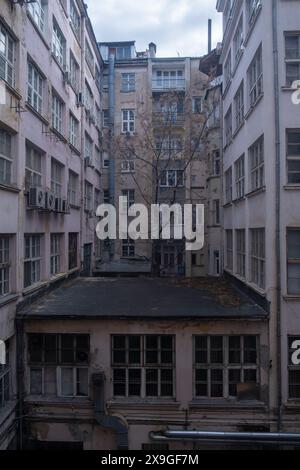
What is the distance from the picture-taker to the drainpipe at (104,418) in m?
10.5

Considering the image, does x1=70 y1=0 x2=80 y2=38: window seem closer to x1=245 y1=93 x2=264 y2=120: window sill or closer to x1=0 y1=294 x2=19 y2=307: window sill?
x1=245 y1=93 x2=264 y2=120: window sill

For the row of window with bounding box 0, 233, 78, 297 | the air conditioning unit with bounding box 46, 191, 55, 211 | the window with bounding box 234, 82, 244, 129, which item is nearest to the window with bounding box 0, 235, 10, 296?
the row of window with bounding box 0, 233, 78, 297

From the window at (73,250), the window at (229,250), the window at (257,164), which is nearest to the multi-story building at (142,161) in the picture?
the window at (73,250)

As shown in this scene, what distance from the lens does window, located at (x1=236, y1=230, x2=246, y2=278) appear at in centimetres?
1491

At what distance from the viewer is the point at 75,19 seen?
66.8ft

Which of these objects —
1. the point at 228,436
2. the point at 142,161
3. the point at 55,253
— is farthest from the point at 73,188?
the point at 228,436

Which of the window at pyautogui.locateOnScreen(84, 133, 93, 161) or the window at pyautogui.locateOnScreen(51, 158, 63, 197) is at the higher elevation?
the window at pyautogui.locateOnScreen(84, 133, 93, 161)

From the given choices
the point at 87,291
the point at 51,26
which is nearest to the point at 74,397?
the point at 87,291

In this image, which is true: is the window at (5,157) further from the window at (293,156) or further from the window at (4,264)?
the window at (293,156)

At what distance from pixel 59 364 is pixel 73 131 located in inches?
493

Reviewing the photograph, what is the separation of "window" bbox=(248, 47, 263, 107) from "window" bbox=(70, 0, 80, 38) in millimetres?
10525

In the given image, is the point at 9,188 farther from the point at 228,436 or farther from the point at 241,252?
the point at 241,252

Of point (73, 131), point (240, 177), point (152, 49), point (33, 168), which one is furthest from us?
point (152, 49)

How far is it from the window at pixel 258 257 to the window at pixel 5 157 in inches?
305
